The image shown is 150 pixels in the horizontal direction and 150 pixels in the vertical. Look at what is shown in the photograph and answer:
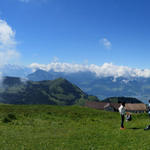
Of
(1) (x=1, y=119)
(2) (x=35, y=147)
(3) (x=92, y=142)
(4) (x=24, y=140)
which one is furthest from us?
(1) (x=1, y=119)

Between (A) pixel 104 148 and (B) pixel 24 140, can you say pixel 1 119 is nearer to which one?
(B) pixel 24 140

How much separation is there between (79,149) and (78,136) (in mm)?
4783

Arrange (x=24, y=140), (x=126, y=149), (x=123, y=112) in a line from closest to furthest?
(x=126, y=149), (x=24, y=140), (x=123, y=112)

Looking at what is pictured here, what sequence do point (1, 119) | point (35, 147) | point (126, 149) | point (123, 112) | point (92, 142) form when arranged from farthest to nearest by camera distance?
point (1, 119), point (123, 112), point (92, 142), point (35, 147), point (126, 149)

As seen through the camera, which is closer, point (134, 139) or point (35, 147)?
point (35, 147)

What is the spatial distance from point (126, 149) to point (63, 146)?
5.32m

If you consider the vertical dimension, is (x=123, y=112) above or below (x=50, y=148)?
above

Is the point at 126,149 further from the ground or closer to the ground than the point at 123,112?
closer to the ground

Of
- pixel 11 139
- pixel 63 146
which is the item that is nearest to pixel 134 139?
pixel 63 146

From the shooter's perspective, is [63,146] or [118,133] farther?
[118,133]

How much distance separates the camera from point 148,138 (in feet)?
57.5

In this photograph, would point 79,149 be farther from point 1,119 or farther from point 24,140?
point 1,119

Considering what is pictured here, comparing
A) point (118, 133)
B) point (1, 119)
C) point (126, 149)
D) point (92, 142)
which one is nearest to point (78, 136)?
point (92, 142)

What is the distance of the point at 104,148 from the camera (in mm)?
15000
